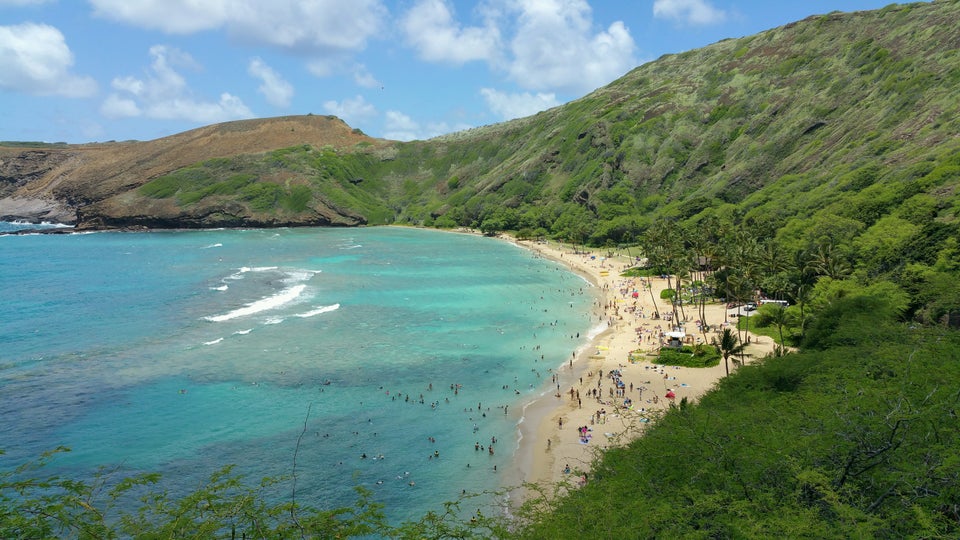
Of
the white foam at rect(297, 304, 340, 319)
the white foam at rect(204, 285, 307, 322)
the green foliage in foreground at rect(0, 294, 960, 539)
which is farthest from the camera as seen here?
the white foam at rect(297, 304, 340, 319)

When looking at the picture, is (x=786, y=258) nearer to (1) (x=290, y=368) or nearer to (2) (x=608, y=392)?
(2) (x=608, y=392)

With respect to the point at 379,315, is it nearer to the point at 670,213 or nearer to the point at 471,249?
the point at 471,249

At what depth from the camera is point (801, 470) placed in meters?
19.5

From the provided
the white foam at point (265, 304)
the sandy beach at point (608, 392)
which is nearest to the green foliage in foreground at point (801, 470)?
the sandy beach at point (608, 392)

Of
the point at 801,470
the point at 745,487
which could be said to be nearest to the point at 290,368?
the point at 745,487

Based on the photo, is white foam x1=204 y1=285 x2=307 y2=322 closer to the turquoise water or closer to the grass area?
the turquoise water

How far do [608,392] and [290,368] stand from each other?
2709 centimetres

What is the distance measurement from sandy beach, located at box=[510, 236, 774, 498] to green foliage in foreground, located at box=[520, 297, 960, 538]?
144 inches

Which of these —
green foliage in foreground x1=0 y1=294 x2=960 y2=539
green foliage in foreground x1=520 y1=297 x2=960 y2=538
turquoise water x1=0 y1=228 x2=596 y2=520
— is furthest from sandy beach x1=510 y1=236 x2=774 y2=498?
green foliage in foreground x1=0 y1=294 x2=960 y2=539

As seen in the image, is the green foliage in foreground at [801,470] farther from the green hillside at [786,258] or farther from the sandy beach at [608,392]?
the sandy beach at [608,392]

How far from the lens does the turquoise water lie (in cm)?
3612

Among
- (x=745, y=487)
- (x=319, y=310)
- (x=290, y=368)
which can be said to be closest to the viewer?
(x=745, y=487)

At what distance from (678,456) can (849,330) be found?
76.5 ft

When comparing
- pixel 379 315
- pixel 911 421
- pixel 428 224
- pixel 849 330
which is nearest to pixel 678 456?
pixel 911 421
